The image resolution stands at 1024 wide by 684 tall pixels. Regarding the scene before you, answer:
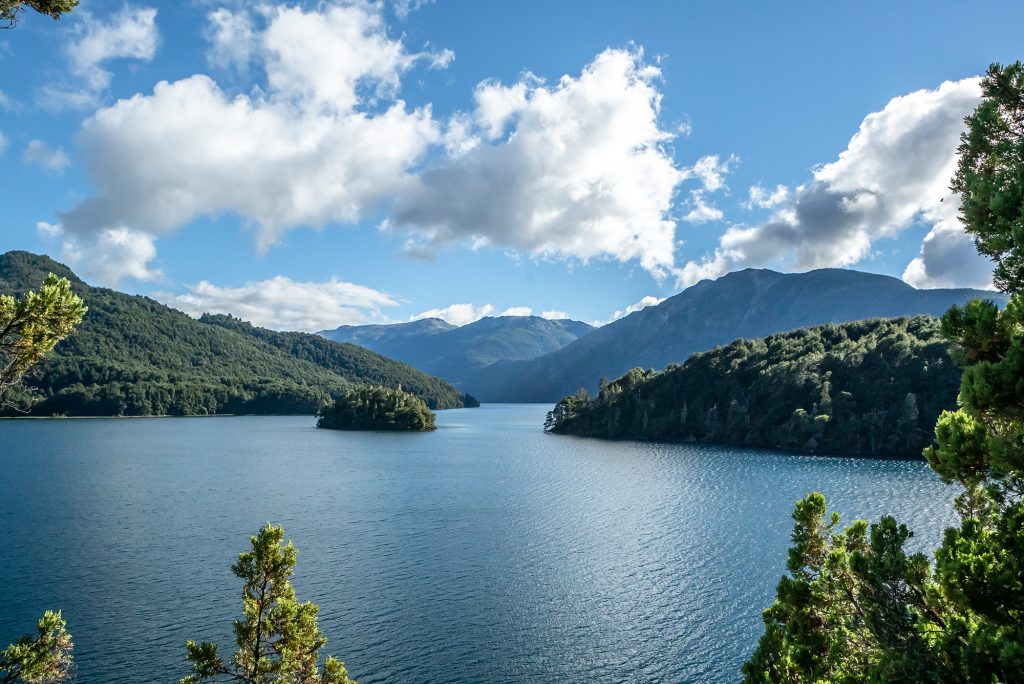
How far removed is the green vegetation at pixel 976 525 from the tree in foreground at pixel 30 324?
17572mm

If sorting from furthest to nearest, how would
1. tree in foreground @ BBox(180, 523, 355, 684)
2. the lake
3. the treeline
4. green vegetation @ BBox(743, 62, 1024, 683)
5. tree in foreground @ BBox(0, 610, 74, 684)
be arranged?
the treeline, the lake, tree in foreground @ BBox(180, 523, 355, 684), tree in foreground @ BBox(0, 610, 74, 684), green vegetation @ BBox(743, 62, 1024, 683)

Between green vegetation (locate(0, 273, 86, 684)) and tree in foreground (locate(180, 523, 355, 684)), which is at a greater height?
green vegetation (locate(0, 273, 86, 684))

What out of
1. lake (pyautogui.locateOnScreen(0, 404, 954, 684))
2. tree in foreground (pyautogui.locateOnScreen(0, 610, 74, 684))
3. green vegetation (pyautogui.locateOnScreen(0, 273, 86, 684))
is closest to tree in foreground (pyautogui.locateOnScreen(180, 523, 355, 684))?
tree in foreground (pyautogui.locateOnScreen(0, 610, 74, 684))

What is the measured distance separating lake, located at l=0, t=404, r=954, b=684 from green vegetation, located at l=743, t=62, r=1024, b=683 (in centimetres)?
2388

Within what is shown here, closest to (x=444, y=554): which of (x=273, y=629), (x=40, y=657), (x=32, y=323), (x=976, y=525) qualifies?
(x=273, y=629)

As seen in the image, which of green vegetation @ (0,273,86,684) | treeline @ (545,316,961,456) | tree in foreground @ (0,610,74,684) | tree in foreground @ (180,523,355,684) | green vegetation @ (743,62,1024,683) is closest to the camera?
green vegetation @ (743,62,1024,683)

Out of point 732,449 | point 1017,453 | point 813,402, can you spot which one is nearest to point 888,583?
point 1017,453

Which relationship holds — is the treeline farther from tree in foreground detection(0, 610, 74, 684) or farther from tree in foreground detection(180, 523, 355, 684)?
tree in foreground detection(0, 610, 74, 684)

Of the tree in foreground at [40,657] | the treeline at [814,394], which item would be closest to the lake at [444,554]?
the tree in foreground at [40,657]

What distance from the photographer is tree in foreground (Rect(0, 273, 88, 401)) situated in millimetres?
11648

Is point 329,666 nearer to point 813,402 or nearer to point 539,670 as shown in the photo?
point 539,670

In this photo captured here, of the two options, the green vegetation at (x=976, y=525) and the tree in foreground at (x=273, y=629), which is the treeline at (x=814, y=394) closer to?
the green vegetation at (x=976, y=525)

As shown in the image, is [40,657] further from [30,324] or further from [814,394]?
[814,394]

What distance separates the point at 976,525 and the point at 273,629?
22074 millimetres
